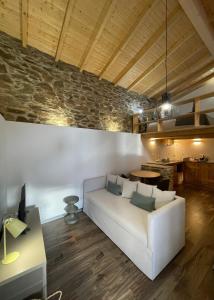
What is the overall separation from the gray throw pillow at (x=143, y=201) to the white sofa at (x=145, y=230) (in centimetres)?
8

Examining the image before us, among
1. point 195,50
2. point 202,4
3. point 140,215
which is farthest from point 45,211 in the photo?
point 195,50

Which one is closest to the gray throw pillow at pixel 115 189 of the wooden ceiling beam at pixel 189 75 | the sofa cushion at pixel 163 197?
the sofa cushion at pixel 163 197

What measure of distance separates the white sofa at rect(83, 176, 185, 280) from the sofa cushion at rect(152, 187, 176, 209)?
93 mm

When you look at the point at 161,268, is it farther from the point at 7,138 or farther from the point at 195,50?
the point at 195,50

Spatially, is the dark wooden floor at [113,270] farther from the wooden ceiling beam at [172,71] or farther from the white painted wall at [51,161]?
the wooden ceiling beam at [172,71]

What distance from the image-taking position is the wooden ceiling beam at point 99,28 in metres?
2.76

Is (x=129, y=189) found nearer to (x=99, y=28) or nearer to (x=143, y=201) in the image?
(x=143, y=201)

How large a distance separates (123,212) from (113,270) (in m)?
0.81

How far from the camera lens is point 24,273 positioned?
1315mm

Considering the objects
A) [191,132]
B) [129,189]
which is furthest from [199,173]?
[129,189]

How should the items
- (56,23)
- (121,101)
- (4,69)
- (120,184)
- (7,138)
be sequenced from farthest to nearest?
(121,101)
(120,184)
(4,69)
(56,23)
(7,138)

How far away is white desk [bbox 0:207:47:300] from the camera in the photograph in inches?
50.3

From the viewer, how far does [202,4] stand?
3.03 meters

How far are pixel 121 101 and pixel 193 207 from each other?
4.28 metres
